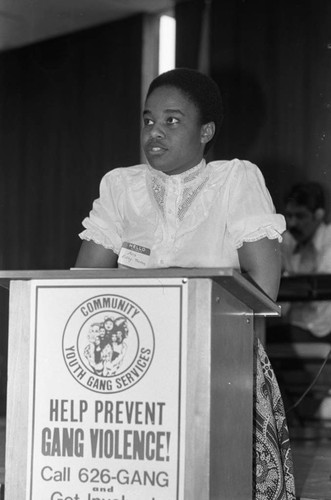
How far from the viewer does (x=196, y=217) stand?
6.48 ft

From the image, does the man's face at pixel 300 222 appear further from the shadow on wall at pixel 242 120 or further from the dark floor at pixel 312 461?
the dark floor at pixel 312 461

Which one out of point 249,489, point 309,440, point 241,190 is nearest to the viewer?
point 249,489

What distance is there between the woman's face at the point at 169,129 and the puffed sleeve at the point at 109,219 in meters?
0.15

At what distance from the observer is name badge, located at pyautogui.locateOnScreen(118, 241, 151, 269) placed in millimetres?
1862

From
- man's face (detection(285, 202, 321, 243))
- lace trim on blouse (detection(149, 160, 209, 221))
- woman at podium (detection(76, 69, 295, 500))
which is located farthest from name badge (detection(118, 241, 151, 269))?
man's face (detection(285, 202, 321, 243))

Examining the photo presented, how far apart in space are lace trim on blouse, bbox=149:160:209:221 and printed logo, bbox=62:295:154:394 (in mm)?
642

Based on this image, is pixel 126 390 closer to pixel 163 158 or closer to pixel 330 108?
pixel 163 158

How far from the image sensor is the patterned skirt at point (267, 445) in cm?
189

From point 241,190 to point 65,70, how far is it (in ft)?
16.2

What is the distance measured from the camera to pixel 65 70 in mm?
6629

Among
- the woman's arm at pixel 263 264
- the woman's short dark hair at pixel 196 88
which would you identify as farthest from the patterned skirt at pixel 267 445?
the woman's short dark hair at pixel 196 88

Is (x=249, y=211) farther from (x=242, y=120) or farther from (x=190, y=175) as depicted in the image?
(x=242, y=120)

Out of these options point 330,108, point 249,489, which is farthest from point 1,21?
point 249,489

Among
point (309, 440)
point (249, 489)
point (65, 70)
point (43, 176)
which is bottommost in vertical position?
point (309, 440)
